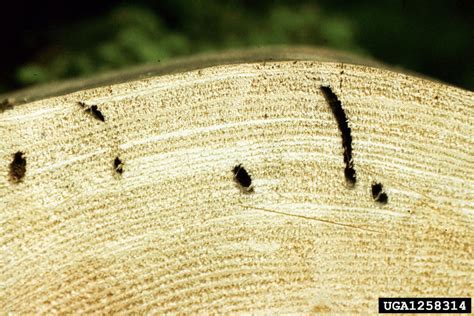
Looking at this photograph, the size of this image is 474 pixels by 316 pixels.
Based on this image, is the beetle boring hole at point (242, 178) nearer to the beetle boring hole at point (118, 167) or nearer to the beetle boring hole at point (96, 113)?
the beetle boring hole at point (118, 167)

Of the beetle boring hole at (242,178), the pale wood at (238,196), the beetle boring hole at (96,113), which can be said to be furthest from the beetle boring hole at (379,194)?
the beetle boring hole at (96,113)

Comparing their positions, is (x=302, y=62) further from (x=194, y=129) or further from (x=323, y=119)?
(x=194, y=129)

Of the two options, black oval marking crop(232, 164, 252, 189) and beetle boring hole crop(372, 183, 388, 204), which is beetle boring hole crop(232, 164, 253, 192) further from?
beetle boring hole crop(372, 183, 388, 204)

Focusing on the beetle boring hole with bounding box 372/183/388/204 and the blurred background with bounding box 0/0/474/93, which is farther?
the blurred background with bounding box 0/0/474/93

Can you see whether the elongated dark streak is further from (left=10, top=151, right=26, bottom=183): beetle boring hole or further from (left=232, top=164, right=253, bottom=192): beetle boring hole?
(left=10, top=151, right=26, bottom=183): beetle boring hole

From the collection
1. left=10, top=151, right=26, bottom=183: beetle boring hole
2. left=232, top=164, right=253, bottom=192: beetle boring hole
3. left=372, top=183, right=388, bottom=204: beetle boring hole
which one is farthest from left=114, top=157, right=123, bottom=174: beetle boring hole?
left=372, top=183, right=388, bottom=204: beetle boring hole

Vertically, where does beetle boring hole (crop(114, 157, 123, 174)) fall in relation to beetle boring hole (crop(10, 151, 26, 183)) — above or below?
above

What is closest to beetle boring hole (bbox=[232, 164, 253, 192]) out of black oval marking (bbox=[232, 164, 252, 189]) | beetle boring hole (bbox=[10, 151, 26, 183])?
black oval marking (bbox=[232, 164, 252, 189])
